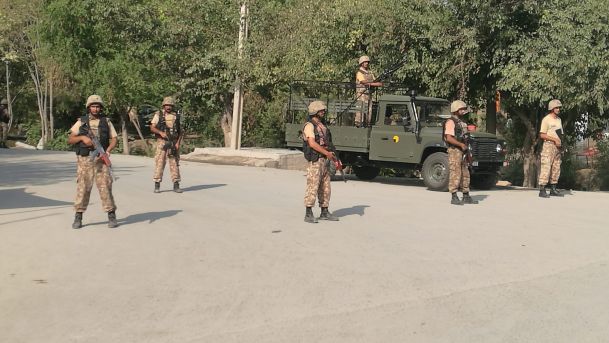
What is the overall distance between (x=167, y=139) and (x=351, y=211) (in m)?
3.90

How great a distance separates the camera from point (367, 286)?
243 inches

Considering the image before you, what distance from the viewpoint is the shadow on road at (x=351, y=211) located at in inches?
413

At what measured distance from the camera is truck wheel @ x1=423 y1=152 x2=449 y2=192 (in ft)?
45.8

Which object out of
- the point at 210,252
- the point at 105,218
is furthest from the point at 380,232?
the point at 105,218

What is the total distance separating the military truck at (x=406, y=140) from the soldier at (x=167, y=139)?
3.97 metres

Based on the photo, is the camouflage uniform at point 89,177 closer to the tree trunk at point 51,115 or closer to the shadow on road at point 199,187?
the shadow on road at point 199,187

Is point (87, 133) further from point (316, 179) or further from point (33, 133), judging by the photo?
point (33, 133)

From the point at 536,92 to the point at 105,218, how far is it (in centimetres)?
1062

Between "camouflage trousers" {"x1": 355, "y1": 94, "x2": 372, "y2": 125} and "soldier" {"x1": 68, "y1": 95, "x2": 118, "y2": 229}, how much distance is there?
7679 millimetres

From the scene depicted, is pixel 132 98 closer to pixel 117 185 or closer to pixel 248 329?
pixel 117 185

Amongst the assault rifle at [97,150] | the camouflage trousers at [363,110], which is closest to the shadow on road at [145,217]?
the assault rifle at [97,150]

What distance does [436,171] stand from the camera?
1421cm

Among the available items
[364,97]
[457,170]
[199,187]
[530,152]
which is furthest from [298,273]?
[530,152]

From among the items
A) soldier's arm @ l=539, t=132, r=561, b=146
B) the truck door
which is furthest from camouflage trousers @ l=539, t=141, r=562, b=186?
the truck door
